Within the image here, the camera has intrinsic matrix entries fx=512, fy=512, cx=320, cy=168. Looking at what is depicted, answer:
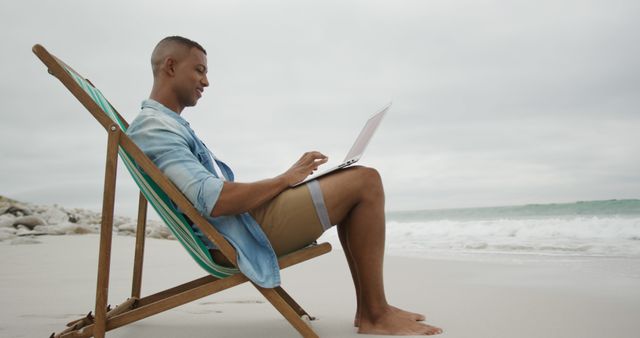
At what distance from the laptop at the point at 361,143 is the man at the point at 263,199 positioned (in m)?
0.05

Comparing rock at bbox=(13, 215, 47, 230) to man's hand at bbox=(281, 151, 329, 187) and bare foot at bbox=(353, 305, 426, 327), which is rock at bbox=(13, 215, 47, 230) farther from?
man's hand at bbox=(281, 151, 329, 187)

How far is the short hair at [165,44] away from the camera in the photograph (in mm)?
2637

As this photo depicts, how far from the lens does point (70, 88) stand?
7.16 feet

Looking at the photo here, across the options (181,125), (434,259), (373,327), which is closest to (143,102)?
(181,125)

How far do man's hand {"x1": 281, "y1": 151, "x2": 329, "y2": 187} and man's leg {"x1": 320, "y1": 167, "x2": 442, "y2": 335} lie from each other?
9 centimetres

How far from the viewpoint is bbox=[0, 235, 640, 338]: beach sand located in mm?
2922

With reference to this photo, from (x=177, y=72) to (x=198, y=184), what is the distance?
0.73 m

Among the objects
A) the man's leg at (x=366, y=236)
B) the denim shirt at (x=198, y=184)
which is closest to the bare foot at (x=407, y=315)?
the man's leg at (x=366, y=236)

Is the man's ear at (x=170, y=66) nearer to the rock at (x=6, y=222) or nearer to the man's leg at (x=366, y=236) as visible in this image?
the man's leg at (x=366, y=236)

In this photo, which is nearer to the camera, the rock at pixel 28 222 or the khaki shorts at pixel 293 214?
the khaki shorts at pixel 293 214

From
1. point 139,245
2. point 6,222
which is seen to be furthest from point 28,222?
point 139,245

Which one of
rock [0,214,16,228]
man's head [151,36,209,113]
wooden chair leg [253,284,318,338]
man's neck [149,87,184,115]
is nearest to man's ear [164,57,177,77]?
man's head [151,36,209,113]

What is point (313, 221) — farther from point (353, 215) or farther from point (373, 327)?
point (373, 327)

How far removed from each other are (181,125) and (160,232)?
9.57 m
